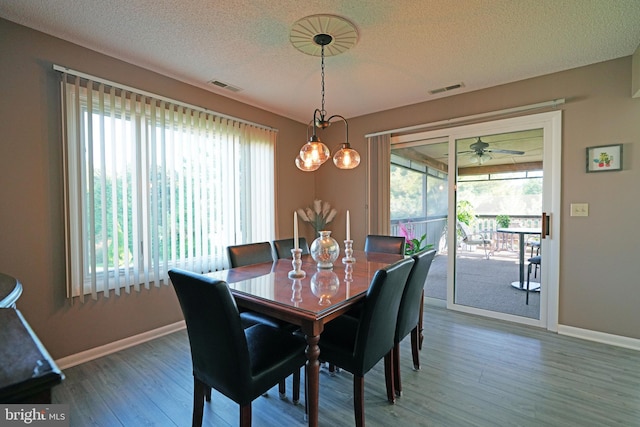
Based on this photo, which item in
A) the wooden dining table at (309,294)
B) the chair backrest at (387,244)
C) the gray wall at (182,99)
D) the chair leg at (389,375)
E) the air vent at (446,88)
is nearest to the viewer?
the wooden dining table at (309,294)

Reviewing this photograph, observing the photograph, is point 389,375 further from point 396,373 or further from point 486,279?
point 486,279

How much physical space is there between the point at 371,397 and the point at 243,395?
100 cm

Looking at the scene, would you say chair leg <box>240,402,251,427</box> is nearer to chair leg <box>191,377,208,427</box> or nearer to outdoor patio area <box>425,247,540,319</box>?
chair leg <box>191,377,208,427</box>

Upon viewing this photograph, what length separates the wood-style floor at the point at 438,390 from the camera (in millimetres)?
1745

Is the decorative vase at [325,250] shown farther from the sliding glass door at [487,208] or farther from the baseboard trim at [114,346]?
the sliding glass door at [487,208]

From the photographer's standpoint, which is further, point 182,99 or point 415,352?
point 182,99

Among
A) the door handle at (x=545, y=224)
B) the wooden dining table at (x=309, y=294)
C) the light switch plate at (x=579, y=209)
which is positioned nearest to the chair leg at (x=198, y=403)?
the wooden dining table at (x=309, y=294)

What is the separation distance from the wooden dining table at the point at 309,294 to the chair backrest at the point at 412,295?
281mm

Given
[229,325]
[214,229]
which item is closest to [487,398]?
[229,325]

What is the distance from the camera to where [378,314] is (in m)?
1.60

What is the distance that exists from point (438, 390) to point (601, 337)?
1913 mm

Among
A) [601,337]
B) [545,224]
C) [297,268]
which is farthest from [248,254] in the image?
[601,337]

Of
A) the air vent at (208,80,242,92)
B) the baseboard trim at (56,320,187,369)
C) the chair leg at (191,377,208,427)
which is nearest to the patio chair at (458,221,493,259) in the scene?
the air vent at (208,80,242,92)

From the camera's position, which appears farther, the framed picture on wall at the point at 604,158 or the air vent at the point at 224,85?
the air vent at the point at 224,85
